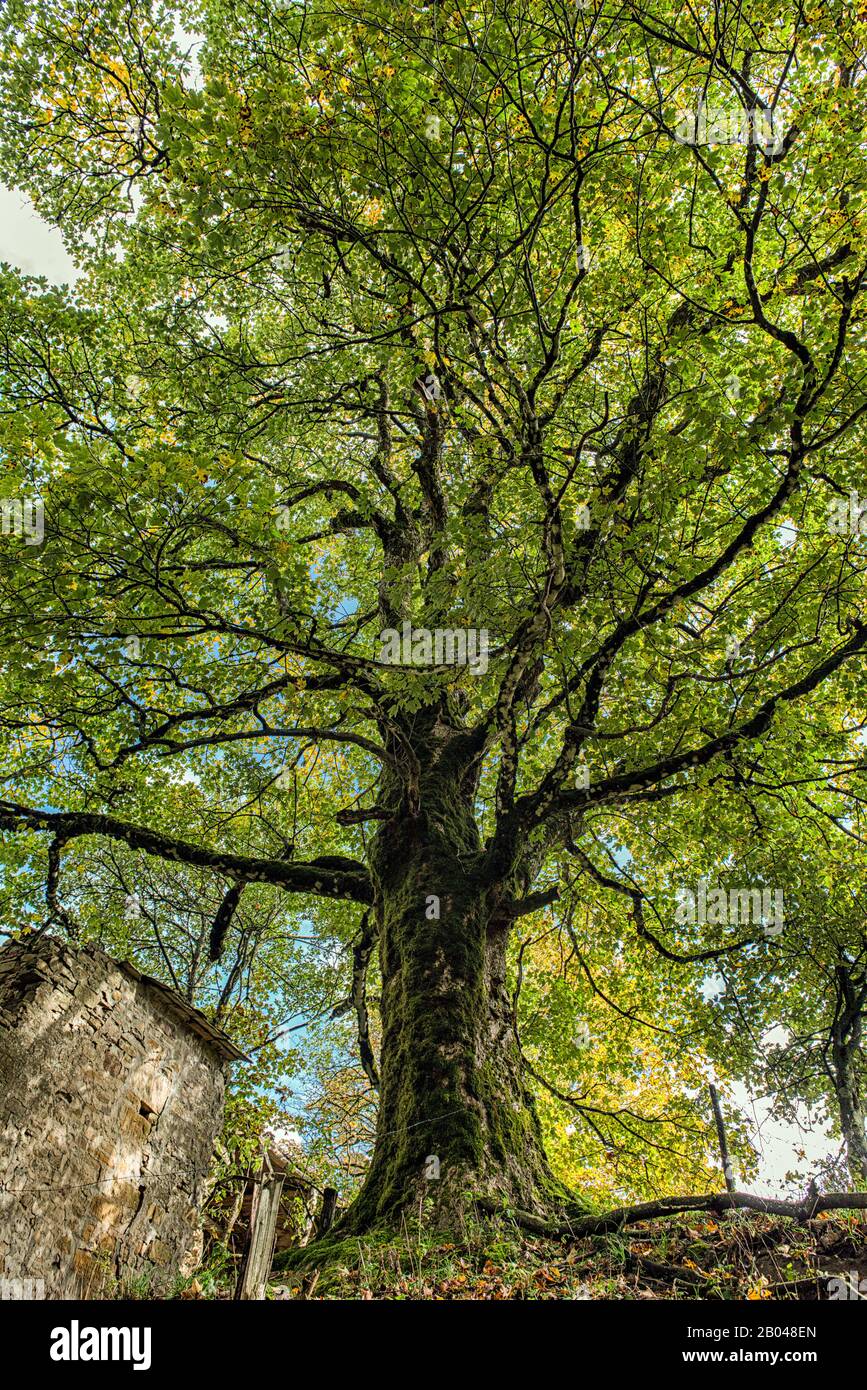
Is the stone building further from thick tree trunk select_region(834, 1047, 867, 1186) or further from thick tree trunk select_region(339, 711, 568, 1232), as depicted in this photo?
thick tree trunk select_region(834, 1047, 867, 1186)

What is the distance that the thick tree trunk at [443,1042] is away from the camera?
5492 mm

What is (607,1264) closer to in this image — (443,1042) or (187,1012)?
(443,1042)

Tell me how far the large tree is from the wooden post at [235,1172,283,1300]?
4.66 ft

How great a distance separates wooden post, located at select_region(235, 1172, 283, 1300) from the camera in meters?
3.86

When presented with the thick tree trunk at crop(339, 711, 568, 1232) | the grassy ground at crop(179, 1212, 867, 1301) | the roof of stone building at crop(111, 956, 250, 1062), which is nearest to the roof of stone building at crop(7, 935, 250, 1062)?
the roof of stone building at crop(111, 956, 250, 1062)

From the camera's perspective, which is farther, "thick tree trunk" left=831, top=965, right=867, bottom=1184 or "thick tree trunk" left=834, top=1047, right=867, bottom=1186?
"thick tree trunk" left=831, top=965, right=867, bottom=1184

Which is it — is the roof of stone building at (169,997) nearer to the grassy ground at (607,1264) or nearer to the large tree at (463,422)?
the large tree at (463,422)

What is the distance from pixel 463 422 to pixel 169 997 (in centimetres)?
753

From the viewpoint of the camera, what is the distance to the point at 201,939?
58.1 ft

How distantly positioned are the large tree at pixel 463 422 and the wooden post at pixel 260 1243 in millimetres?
1420

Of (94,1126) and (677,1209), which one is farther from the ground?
(94,1126)

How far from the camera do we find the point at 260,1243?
4.05m

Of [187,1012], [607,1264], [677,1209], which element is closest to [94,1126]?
[187,1012]
